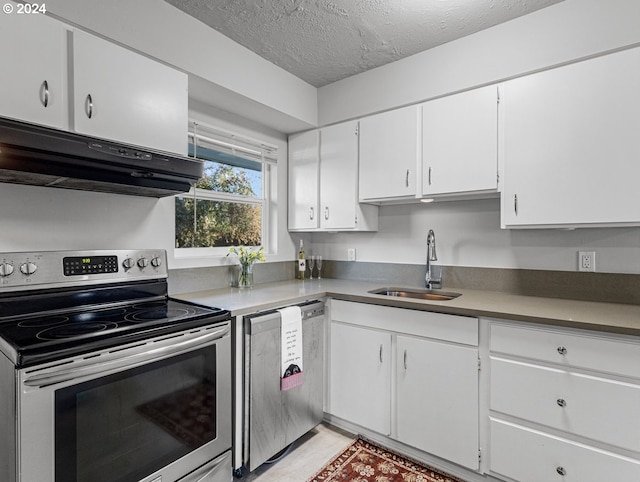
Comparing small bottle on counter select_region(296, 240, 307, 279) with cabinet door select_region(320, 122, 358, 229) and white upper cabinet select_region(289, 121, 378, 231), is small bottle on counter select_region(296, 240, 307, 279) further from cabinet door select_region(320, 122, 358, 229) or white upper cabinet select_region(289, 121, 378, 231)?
cabinet door select_region(320, 122, 358, 229)

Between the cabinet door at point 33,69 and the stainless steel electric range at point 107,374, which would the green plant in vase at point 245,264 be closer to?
the stainless steel electric range at point 107,374

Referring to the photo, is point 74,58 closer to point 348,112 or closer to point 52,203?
point 52,203

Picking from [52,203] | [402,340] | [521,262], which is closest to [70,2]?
Result: [52,203]

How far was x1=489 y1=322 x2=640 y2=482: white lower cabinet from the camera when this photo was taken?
4.61 ft

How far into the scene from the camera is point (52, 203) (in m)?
1.61

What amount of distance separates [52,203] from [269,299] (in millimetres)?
1129

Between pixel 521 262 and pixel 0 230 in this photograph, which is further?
pixel 521 262

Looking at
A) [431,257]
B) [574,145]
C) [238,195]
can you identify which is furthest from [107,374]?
[574,145]

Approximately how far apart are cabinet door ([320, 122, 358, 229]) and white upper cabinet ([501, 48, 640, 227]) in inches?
39.2

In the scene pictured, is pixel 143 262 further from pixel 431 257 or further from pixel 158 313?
pixel 431 257

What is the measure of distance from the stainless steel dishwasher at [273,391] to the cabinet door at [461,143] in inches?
43.5

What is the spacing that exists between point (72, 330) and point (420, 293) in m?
1.94

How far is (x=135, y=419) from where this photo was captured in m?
1.30

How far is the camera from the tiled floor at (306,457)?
1.84 metres
